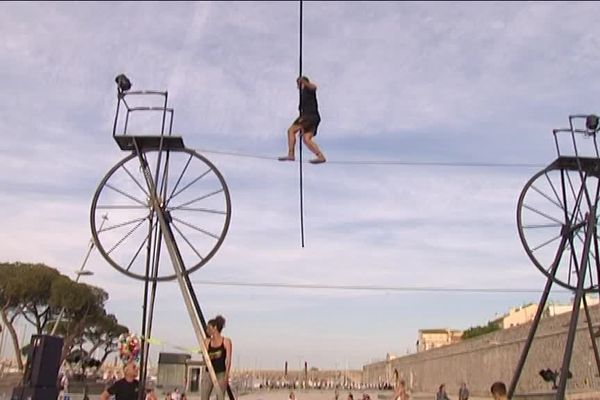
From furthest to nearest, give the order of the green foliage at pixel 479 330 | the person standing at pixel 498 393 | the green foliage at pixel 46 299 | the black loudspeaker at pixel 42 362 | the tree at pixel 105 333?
the green foliage at pixel 479 330 < the tree at pixel 105 333 < the green foliage at pixel 46 299 < the black loudspeaker at pixel 42 362 < the person standing at pixel 498 393

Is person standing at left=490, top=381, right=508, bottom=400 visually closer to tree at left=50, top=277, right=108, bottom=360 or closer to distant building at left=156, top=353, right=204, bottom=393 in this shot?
distant building at left=156, top=353, right=204, bottom=393

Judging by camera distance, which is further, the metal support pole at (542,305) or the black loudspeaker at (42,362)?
the metal support pole at (542,305)

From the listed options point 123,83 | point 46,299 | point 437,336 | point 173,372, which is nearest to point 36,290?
point 46,299

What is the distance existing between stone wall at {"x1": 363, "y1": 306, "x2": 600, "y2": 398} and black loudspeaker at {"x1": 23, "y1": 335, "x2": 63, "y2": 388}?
A: 13.1 meters

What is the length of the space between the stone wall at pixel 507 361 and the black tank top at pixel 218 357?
12566 millimetres

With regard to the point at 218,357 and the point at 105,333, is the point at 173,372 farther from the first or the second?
the point at 218,357

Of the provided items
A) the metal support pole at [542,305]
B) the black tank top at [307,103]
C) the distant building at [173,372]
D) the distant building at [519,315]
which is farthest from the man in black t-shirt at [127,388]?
the distant building at [519,315]

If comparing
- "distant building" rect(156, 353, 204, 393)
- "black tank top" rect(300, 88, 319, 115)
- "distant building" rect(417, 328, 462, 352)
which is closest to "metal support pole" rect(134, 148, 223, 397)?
"black tank top" rect(300, 88, 319, 115)

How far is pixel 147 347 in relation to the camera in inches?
420

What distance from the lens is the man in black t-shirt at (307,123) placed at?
1084cm

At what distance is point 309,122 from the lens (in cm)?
1082

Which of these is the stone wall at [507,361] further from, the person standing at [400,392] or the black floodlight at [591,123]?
the black floodlight at [591,123]

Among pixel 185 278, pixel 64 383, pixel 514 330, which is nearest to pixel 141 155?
pixel 185 278

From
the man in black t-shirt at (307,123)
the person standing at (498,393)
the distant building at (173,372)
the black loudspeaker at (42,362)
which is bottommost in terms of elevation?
the person standing at (498,393)
